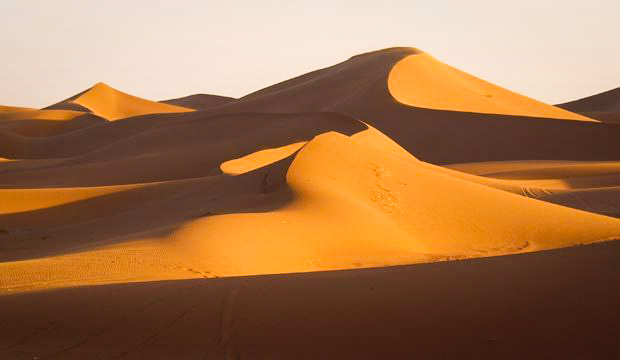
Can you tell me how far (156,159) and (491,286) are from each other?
25.2m

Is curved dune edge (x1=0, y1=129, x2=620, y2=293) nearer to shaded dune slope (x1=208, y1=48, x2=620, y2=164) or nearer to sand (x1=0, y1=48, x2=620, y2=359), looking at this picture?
sand (x1=0, y1=48, x2=620, y2=359)

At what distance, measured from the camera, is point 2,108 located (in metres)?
71.8

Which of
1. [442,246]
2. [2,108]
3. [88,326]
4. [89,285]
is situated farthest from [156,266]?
[2,108]

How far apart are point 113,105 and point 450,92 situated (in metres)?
37.6

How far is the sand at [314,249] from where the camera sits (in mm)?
5645

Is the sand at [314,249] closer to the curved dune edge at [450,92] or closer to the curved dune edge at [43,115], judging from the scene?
the curved dune edge at [450,92]

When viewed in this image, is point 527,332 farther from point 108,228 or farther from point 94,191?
point 94,191

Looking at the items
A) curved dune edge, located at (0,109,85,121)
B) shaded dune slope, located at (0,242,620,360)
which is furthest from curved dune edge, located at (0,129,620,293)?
curved dune edge, located at (0,109,85,121)

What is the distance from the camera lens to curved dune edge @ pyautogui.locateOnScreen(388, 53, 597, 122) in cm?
4141

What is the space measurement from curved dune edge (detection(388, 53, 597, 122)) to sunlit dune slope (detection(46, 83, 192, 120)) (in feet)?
87.6

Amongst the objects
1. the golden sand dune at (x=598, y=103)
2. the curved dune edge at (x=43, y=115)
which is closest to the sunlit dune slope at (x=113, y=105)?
the curved dune edge at (x=43, y=115)

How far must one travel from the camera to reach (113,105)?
71.0 meters

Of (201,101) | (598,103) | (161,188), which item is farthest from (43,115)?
(598,103)

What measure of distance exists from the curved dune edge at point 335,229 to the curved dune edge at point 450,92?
78.2 feet
